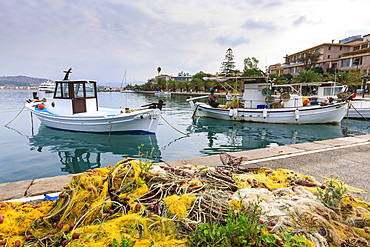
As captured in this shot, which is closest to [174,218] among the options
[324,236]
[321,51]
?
[324,236]

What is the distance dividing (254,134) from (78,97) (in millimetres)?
10938

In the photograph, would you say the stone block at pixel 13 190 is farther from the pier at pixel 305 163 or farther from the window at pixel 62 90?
the window at pixel 62 90

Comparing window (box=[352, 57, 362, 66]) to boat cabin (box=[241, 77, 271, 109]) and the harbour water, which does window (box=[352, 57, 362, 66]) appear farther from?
boat cabin (box=[241, 77, 271, 109])

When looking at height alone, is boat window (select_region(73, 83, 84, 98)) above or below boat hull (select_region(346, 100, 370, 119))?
above

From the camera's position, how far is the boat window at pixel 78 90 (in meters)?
12.8

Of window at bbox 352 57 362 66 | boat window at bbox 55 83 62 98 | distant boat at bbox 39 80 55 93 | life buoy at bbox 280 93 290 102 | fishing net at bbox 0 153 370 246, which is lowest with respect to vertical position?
fishing net at bbox 0 153 370 246

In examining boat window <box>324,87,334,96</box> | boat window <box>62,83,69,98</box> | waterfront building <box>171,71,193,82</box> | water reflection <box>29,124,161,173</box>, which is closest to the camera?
water reflection <box>29,124,161,173</box>

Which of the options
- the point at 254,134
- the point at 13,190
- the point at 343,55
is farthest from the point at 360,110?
the point at 343,55

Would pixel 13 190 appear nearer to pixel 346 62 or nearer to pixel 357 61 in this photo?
pixel 357 61

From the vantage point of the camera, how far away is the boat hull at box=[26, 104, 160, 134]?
38.4ft

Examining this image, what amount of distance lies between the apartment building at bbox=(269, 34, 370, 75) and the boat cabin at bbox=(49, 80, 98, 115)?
4162cm

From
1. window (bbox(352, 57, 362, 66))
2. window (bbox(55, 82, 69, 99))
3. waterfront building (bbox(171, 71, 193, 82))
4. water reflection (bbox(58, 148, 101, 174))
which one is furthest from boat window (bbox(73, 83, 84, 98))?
waterfront building (bbox(171, 71, 193, 82))

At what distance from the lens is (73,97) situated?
12.7 m

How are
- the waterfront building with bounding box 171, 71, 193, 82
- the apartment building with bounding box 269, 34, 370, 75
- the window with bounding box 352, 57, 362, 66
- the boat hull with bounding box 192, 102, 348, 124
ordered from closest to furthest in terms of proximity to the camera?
the boat hull with bounding box 192, 102, 348, 124
the apartment building with bounding box 269, 34, 370, 75
the window with bounding box 352, 57, 362, 66
the waterfront building with bounding box 171, 71, 193, 82
